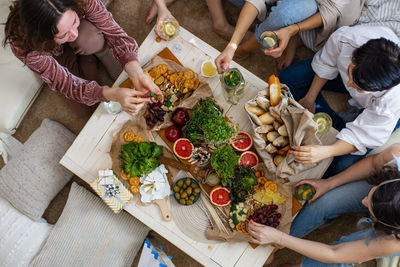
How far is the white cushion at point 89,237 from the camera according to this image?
5.83 feet

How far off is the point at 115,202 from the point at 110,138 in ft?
1.16

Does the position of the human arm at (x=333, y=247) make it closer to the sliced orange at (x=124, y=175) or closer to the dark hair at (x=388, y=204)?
the dark hair at (x=388, y=204)

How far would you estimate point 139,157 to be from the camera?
1559 mm

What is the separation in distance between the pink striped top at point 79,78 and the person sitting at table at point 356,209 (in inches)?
42.9

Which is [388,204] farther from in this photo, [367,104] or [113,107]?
[113,107]

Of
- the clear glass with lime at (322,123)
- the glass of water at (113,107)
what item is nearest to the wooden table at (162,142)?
the glass of water at (113,107)

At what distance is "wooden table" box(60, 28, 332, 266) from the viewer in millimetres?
1559

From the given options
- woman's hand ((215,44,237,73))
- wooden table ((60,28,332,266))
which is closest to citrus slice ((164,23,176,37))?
wooden table ((60,28,332,266))

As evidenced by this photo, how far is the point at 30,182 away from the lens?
190 cm

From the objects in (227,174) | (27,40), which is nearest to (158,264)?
(227,174)

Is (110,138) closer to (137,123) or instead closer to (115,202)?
(137,123)

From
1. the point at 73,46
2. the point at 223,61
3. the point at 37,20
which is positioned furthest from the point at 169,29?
the point at 37,20

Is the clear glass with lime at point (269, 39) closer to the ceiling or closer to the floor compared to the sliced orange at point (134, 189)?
closer to the ceiling

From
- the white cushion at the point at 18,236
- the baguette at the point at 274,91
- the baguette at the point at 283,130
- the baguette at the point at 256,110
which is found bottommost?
the white cushion at the point at 18,236
